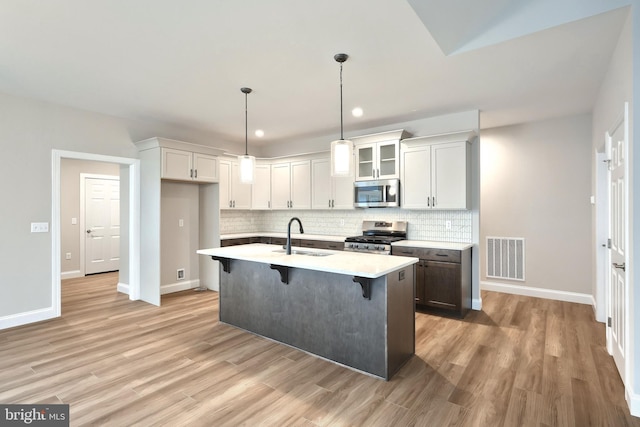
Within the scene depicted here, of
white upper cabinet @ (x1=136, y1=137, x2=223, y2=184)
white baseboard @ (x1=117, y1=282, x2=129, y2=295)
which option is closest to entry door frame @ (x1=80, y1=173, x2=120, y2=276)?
white baseboard @ (x1=117, y1=282, x2=129, y2=295)

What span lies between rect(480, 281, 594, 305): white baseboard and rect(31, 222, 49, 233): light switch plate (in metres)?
6.22

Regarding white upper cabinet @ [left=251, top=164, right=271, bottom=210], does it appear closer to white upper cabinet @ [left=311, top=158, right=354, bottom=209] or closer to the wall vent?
white upper cabinet @ [left=311, top=158, right=354, bottom=209]

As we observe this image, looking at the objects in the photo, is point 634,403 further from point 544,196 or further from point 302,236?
point 302,236

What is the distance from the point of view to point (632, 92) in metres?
2.14

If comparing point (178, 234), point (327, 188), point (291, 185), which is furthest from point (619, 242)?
point (178, 234)

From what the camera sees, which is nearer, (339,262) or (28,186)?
(339,262)

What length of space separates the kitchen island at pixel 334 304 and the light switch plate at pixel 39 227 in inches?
88.6

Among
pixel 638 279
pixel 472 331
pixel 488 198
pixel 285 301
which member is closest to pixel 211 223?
pixel 285 301

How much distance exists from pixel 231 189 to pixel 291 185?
107 centimetres

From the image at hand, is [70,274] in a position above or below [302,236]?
below

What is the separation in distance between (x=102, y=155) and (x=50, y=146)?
0.56 m

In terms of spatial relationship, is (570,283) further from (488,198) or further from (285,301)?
(285,301)

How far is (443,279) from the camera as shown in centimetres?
414

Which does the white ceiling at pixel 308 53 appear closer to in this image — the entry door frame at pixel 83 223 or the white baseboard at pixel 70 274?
the entry door frame at pixel 83 223
